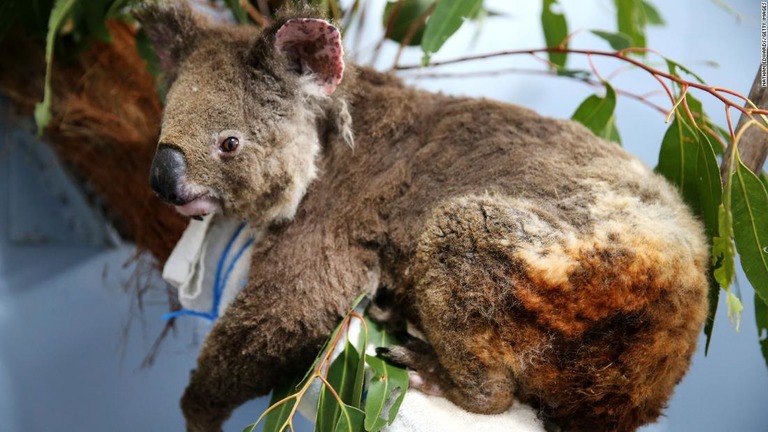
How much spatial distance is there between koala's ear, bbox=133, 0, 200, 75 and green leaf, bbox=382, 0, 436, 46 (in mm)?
627

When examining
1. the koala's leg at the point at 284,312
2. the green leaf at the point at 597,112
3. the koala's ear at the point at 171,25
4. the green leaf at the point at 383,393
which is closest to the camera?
the green leaf at the point at 383,393

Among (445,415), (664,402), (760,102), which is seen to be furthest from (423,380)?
(760,102)

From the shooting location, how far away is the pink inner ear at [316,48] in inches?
50.8

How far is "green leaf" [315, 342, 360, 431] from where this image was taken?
1272 millimetres

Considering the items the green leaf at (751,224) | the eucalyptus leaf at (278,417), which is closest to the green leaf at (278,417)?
the eucalyptus leaf at (278,417)

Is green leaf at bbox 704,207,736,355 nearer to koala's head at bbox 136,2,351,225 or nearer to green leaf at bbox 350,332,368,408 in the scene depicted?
green leaf at bbox 350,332,368,408

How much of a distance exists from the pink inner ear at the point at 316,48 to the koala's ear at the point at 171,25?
0.26 m

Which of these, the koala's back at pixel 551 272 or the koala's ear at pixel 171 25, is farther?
the koala's ear at pixel 171 25

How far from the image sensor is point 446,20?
1.55 metres

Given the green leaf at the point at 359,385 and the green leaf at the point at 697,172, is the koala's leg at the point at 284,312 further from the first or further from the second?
the green leaf at the point at 697,172

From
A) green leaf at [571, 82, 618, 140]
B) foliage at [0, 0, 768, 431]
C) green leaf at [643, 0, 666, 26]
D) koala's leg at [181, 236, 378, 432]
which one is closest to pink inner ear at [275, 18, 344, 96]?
foliage at [0, 0, 768, 431]

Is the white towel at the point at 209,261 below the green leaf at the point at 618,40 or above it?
below

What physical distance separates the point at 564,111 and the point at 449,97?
3.47 feet

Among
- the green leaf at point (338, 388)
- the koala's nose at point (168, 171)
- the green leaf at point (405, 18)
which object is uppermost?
the green leaf at point (405, 18)
